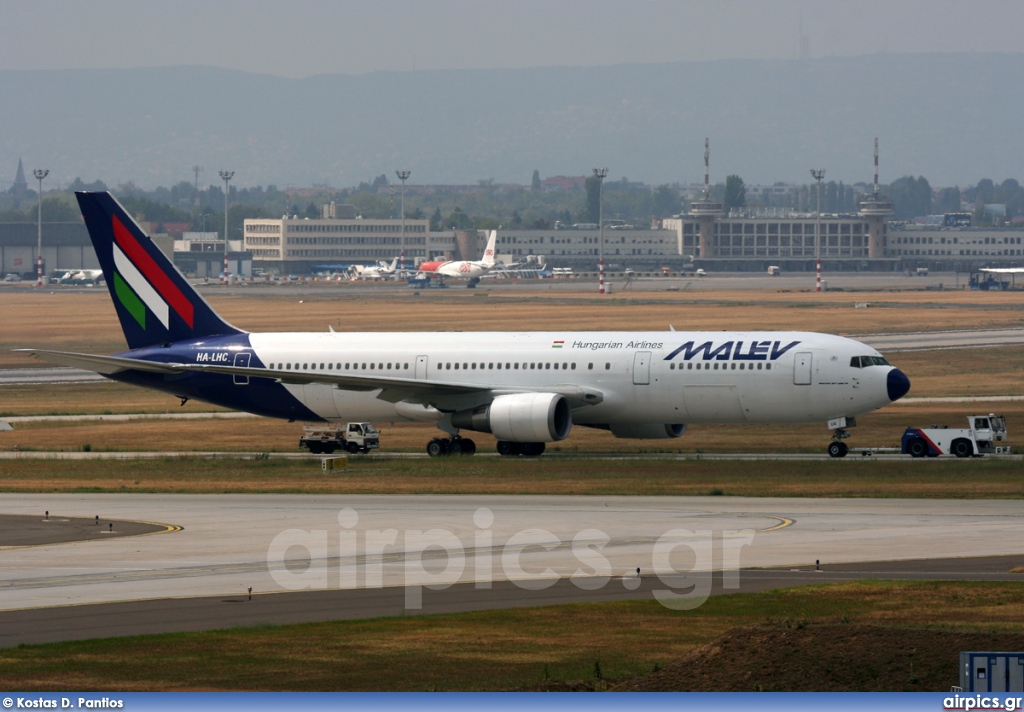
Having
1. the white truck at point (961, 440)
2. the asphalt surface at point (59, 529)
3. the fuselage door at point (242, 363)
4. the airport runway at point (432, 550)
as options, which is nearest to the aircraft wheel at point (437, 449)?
the fuselage door at point (242, 363)

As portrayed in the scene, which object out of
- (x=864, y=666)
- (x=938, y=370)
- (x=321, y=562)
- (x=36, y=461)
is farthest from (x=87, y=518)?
(x=938, y=370)

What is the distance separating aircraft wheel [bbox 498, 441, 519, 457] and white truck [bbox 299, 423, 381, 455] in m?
5.57

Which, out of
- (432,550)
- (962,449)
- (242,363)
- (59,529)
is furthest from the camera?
(242,363)

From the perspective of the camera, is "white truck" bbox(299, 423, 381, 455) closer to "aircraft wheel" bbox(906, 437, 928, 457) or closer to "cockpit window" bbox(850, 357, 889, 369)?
"cockpit window" bbox(850, 357, 889, 369)

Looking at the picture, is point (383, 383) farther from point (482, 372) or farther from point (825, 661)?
point (825, 661)

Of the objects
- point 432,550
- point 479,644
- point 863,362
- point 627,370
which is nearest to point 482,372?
point 627,370

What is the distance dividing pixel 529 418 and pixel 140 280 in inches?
758

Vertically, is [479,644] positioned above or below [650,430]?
below

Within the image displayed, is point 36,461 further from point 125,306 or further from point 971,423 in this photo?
point 971,423

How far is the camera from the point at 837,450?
196 feet

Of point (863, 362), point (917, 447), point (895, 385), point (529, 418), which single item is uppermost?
point (863, 362)

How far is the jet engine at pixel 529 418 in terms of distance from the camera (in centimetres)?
6012

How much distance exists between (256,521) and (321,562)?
8.69 metres

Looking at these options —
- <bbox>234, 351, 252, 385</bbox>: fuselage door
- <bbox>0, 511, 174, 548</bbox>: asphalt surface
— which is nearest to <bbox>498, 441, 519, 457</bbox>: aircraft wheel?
<bbox>234, 351, 252, 385</bbox>: fuselage door
